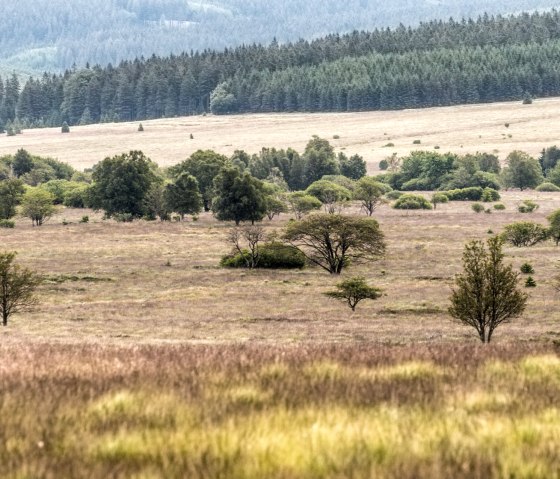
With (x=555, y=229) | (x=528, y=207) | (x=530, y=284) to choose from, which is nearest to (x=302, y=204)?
(x=528, y=207)

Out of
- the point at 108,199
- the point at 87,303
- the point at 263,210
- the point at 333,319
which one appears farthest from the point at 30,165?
A: the point at 333,319

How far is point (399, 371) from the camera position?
951 cm

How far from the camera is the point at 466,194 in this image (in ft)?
460

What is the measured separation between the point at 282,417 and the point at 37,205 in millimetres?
106785

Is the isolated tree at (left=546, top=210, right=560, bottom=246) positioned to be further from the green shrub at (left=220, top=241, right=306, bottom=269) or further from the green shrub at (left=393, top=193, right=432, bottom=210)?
the green shrub at (left=393, top=193, right=432, bottom=210)

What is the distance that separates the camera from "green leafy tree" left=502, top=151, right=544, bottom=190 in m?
150

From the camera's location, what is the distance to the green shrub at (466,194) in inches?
5463

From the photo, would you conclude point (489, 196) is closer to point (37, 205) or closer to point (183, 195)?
point (183, 195)

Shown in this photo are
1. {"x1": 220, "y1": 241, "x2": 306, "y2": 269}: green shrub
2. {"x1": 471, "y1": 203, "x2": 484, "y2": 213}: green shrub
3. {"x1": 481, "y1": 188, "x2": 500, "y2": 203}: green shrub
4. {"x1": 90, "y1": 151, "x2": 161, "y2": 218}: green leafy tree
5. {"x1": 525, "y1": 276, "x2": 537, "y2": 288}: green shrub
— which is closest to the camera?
{"x1": 525, "y1": 276, "x2": 537, "y2": 288}: green shrub

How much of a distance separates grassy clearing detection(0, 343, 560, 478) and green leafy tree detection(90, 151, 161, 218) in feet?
336

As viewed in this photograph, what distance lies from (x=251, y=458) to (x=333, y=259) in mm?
65021

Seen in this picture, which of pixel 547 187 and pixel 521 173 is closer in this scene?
pixel 547 187

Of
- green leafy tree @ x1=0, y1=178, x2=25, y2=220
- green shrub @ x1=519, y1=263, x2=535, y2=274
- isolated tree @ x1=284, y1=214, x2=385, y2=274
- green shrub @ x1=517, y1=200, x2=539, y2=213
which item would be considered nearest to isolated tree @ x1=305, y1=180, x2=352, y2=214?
green shrub @ x1=517, y1=200, x2=539, y2=213

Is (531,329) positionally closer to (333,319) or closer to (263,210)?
(333,319)
